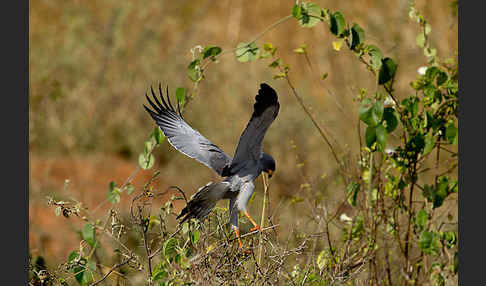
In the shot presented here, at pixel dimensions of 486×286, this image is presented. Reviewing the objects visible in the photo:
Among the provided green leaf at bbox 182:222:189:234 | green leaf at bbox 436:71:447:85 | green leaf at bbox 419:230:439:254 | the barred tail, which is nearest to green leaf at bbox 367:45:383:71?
green leaf at bbox 436:71:447:85

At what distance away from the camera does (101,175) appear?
28.8 ft

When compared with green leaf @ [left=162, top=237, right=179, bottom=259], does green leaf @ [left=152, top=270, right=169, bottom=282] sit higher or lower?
lower

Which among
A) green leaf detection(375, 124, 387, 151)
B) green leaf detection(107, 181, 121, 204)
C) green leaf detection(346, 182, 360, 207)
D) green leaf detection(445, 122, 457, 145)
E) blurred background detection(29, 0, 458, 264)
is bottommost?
green leaf detection(107, 181, 121, 204)

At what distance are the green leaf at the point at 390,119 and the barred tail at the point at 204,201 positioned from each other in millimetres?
845

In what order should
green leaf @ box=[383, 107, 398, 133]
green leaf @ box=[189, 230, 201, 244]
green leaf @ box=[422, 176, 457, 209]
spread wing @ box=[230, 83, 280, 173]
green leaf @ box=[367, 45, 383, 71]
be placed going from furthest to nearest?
1. green leaf @ box=[422, 176, 457, 209]
2. green leaf @ box=[367, 45, 383, 71]
3. green leaf @ box=[383, 107, 398, 133]
4. spread wing @ box=[230, 83, 280, 173]
5. green leaf @ box=[189, 230, 201, 244]

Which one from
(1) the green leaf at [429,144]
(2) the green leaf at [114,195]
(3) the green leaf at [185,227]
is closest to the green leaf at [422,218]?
(1) the green leaf at [429,144]

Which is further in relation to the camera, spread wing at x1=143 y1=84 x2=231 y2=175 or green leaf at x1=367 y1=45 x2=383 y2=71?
green leaf at x1=367 y1=45 x2=383 y2=71

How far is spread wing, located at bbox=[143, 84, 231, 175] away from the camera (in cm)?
348

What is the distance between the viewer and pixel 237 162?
3.29 m

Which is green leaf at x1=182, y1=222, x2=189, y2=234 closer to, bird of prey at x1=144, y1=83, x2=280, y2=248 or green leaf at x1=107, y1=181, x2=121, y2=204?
bird of prey at x1=144, y1=83, x2=280, y2=248

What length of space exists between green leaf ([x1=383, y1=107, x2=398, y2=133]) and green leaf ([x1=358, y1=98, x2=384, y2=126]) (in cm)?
18

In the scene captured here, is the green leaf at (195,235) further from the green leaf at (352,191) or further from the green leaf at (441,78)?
the green leaf at (441,78)

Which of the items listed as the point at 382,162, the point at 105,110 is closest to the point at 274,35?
the point at 105,110

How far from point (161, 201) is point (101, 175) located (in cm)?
120
